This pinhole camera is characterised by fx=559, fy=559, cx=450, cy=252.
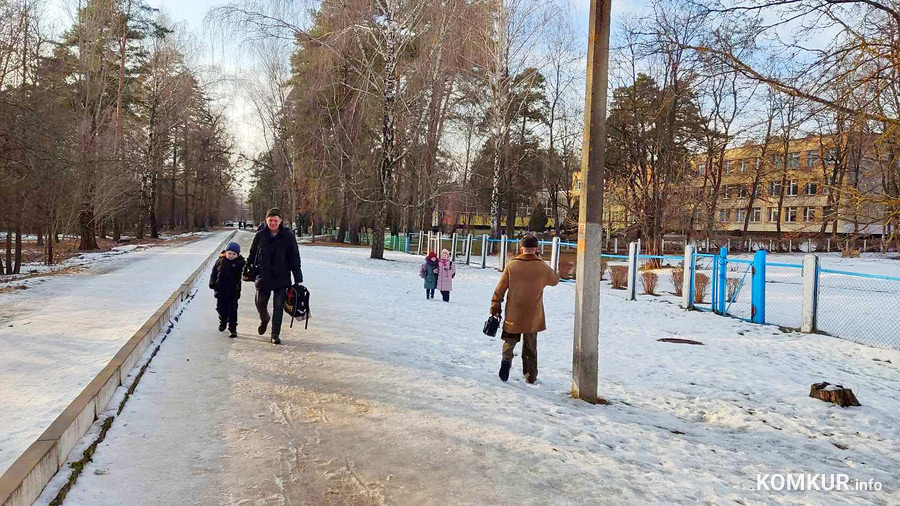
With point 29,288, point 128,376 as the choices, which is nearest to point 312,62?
point 29,288

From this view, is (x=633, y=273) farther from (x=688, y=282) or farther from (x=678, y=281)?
(x=678, y=281)

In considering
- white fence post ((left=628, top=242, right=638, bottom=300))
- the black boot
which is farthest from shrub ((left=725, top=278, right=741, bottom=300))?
the black boot

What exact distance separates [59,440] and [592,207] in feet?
14.7

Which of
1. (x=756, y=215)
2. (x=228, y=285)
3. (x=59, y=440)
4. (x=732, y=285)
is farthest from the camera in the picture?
(x=756, y=215)

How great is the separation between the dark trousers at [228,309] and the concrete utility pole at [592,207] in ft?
15.9

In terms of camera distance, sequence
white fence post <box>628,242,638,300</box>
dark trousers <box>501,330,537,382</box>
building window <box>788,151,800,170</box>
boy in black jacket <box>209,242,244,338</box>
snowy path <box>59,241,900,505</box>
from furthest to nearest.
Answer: white fence post <box>628,242,638,300</box> < building window <box>788,151,800,170</box> < boy in black jacket <box>209,242,244,338</box> < dark trousers <box>501,330,537,382</box> < snowy path <box>59,241,900,505</box>

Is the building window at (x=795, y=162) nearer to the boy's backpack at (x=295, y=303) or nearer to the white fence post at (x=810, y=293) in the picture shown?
the white fence post at (x=810, y=293)

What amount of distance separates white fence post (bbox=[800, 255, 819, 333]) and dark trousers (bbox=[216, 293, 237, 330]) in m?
9.28

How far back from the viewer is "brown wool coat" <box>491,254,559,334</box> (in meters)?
5.91

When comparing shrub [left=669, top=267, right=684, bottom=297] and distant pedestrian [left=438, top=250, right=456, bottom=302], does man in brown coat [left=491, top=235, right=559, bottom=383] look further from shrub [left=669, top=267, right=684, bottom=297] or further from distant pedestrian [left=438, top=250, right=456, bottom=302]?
shrub [left=669, top=267, right=684, bottom=297]

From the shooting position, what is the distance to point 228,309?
7.96 meters

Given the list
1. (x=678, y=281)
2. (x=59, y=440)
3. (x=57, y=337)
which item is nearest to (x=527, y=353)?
(x=59, y=440)

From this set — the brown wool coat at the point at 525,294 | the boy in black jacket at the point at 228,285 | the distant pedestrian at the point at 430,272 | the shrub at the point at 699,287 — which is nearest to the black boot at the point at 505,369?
the brown wool coat at the point at 525,294

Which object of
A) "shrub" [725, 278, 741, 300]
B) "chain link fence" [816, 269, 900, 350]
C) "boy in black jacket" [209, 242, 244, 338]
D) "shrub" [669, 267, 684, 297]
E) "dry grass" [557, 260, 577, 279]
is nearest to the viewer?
"boy in black jacket" [209, 242, 244, 338]
